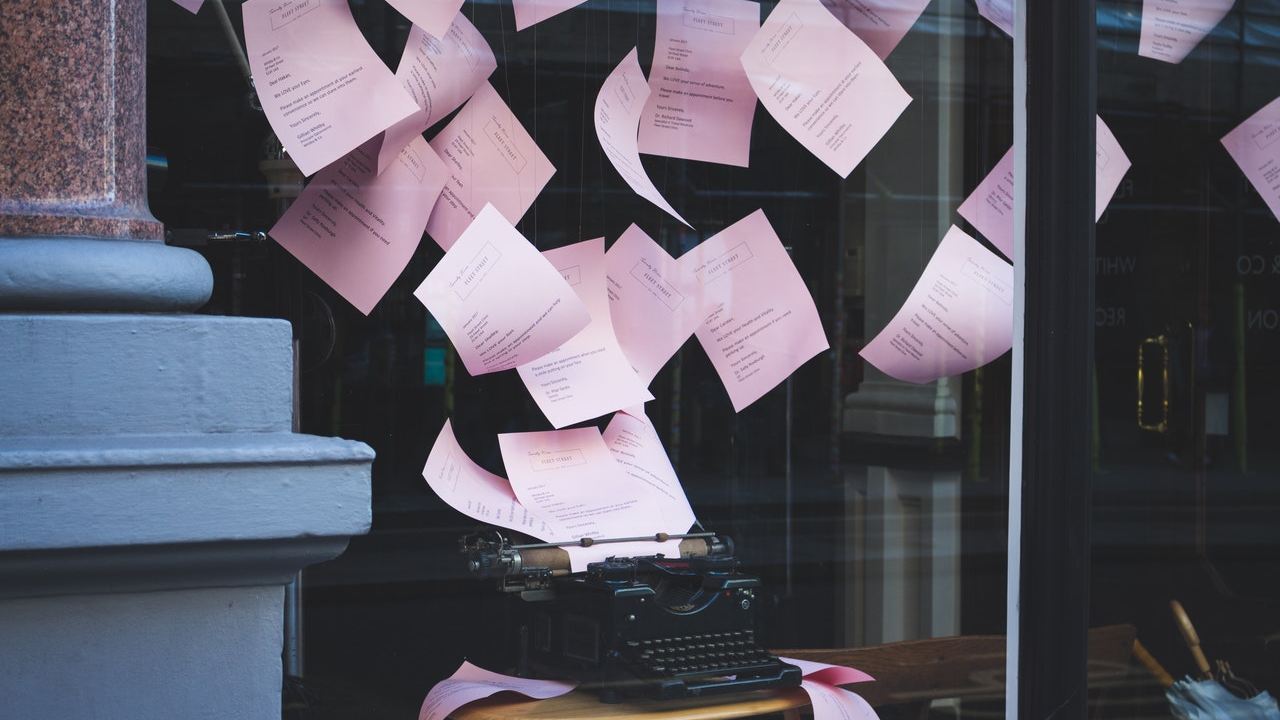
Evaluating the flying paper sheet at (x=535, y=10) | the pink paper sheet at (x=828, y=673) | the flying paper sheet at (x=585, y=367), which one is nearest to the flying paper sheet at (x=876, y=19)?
the flying paper sheet at (x=535, y=10)

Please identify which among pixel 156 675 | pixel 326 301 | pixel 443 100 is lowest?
pixel 156 675

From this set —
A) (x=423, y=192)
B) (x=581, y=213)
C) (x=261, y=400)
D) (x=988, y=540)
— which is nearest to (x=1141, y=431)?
(x=988, y=540)

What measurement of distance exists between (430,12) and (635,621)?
2.91 feet

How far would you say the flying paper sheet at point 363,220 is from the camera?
1.72m

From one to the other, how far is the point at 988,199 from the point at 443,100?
1.00 meters

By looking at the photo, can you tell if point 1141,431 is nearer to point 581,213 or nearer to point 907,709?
point 907,709

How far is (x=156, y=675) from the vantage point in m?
1.11

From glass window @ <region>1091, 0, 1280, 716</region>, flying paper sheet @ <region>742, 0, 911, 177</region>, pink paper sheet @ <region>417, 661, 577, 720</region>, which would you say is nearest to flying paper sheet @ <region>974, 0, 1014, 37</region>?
glass window @ <region>1091, 0, 1280, 716</region>

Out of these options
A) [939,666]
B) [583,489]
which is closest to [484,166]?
[583,489]

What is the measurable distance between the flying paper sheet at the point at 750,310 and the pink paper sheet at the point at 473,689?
0.57 metres

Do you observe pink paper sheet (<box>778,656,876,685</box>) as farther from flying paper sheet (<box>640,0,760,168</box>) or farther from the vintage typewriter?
flying paper sheet (<box>640,0,760,168</box>)

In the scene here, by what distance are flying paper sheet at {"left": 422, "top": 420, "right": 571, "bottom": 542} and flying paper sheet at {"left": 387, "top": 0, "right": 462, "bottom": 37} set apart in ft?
1.95

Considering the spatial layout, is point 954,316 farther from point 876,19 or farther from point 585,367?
point 585,367

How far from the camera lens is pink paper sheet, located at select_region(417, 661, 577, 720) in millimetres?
1729
